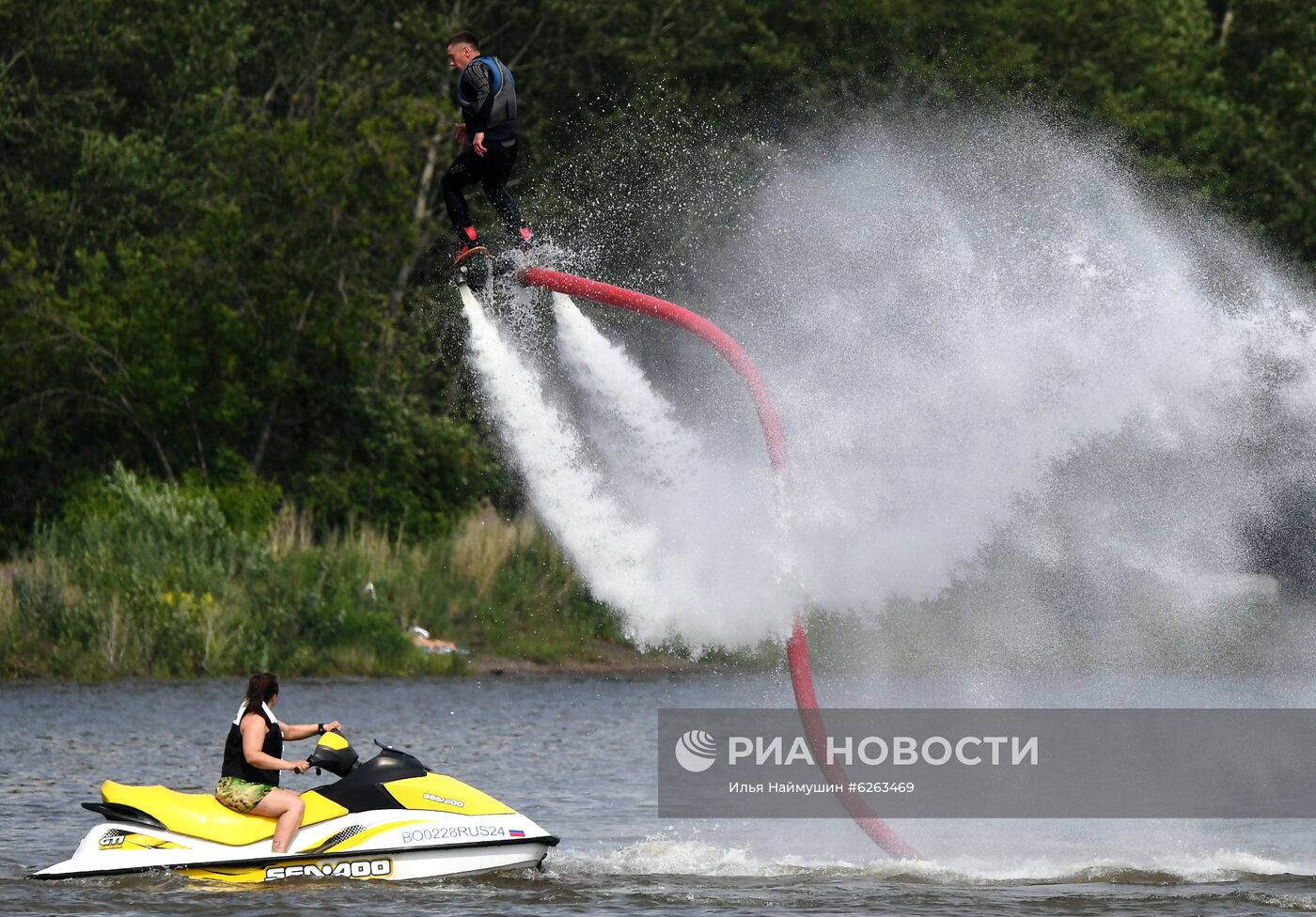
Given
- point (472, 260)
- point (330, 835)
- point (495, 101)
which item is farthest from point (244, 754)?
point (495, 101)

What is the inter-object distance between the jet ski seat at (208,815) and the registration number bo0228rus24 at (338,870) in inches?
10.8

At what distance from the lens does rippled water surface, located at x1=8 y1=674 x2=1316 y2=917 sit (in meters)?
16.0

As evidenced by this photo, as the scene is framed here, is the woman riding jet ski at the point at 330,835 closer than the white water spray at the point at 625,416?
Yes

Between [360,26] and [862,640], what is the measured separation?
58.1ft

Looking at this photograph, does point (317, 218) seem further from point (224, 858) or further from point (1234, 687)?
point (224, 858)

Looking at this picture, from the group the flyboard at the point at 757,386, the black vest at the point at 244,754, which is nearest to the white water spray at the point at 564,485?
the flyboard at the point at 757,386

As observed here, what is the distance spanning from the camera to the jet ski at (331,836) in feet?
53.6

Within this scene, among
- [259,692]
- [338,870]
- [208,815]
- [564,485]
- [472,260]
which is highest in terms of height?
[472,260]

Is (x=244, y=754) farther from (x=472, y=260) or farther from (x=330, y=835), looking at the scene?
(x=472, y=260)

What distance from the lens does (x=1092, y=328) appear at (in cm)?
1972

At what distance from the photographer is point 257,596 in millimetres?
33031

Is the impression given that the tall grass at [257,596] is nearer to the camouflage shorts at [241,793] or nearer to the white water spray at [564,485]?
the white water spray at [564,485]
